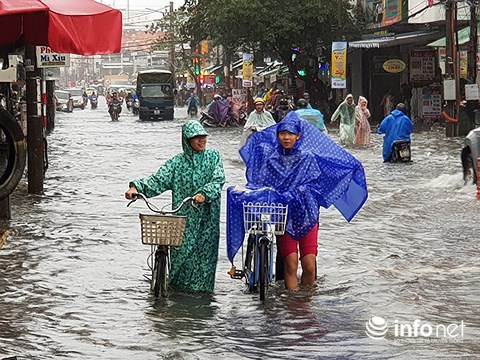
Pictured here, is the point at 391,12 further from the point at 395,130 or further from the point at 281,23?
the point at 395,130

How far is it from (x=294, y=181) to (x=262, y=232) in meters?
0.56

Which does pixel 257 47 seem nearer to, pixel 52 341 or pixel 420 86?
pixel 420 86

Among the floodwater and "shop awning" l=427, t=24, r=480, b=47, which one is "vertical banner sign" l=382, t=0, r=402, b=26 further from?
the floodwater

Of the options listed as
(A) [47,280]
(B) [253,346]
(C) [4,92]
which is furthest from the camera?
(C) [4,92]

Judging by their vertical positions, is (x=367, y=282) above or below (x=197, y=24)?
below

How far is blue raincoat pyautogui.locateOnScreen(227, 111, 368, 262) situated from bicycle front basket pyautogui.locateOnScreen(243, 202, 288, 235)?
90mm

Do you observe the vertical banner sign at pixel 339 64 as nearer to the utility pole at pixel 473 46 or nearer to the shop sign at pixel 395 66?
the shop sign at pixel 395 66

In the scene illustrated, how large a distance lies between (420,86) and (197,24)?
537 inches

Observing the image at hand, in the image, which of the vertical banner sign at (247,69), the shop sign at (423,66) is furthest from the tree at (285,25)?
the vertical banner sign at (247,69)

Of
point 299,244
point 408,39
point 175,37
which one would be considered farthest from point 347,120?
point 175,37

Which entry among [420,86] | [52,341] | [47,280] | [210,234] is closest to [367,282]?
[210,234]

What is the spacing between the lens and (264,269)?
9570 millimetres

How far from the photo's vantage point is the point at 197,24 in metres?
54.5

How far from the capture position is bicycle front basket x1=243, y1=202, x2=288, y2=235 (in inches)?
371
